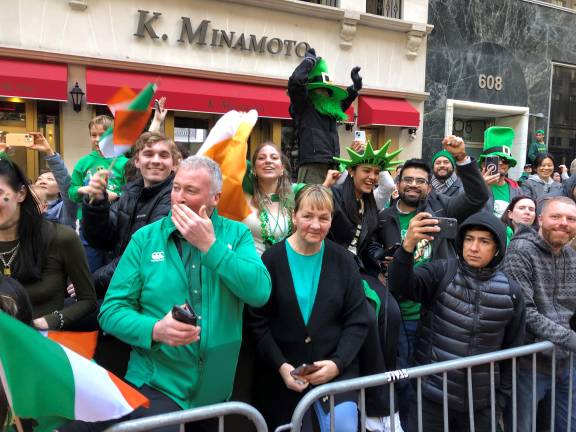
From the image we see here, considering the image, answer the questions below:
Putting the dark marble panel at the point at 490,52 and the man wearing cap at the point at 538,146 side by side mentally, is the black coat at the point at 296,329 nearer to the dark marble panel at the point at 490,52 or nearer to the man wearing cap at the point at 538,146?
the dark marble panel at the point at 490,52

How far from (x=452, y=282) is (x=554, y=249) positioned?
813 mm

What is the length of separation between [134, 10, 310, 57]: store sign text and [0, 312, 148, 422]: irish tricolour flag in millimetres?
8732

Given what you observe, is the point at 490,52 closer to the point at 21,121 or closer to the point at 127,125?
the point at 21,121

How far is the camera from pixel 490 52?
1284 cm

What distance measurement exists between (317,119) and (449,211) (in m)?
1.55

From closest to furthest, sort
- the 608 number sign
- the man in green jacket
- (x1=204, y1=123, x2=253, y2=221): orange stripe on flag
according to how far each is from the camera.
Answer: the man in green jacket
(x1=204, y1=123, x2=253, y2=221): orange stripe on flag
the 608 number sign

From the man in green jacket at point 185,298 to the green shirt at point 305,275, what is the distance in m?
0.38

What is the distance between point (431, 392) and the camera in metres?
2.63

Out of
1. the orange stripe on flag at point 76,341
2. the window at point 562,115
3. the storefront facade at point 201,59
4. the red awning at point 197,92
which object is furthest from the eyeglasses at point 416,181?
the window at point 562,115

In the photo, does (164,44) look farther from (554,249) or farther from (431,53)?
(554,249)

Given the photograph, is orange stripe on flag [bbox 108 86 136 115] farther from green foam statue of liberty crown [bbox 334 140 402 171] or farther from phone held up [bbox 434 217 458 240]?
phone held up [bbox 434 217 458 240]

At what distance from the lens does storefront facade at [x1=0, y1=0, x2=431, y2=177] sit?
8.44m

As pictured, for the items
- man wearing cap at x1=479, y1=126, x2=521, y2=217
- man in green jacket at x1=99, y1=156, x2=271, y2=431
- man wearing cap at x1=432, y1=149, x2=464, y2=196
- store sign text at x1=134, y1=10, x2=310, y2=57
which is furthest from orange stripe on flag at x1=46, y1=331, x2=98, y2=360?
store sign text at x1=134, y1=10, x2=310, y2=57

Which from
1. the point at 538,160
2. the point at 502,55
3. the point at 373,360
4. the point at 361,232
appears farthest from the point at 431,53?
the point at 373,360
